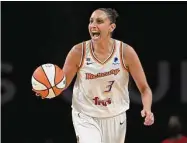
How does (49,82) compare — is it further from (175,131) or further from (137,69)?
(175,131)

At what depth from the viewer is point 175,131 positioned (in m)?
7.79

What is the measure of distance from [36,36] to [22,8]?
363 mm

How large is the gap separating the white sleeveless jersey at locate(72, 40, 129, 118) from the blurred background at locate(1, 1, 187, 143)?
2.02 metres

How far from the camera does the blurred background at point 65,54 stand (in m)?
7.88

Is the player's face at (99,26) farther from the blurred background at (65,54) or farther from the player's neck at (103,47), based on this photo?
the blurred background at (65,54)

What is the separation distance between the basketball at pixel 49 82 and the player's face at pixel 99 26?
1.39 ft

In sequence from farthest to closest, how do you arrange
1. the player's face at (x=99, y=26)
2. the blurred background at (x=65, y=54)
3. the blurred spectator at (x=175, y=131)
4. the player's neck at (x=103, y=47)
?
1. the blurred background at (x=65, y=54)
2. the blurred spectator at (x=175, y=131)
3. the player's neck at (x=103, y=47)
4. the player's face at (x=99, y=26)

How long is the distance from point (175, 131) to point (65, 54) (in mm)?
1547

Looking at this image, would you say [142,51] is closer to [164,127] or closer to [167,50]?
[167,50]

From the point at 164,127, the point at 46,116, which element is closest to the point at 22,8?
the point at 46,116

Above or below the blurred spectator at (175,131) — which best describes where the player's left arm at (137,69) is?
above

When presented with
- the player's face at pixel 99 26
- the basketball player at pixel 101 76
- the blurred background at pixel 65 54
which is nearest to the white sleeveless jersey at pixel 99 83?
the basketball player at pixel 101 76

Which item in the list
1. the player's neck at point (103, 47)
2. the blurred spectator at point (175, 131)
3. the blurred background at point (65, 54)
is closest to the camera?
the player's neck at point (103, 47)

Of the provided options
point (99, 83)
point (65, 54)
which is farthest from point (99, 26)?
point (65, 54)
